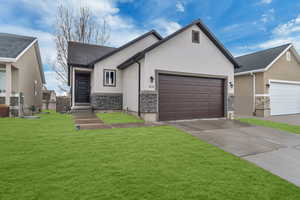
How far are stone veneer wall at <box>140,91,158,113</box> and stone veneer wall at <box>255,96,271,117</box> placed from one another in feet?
31.3

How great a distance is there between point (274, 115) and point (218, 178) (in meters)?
13.4

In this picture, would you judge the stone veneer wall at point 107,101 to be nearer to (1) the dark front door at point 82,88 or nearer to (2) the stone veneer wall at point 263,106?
(1) the dark front door at point 82,88

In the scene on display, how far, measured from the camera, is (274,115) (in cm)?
1252

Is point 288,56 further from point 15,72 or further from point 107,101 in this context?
point 15,72

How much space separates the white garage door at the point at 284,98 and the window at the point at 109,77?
12.7 meters

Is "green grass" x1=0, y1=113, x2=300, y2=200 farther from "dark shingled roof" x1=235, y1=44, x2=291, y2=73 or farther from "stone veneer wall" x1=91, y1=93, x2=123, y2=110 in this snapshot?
"dark shingled roof" x1=235, y1=44, x2=291, y2=73

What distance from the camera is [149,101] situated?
768cm

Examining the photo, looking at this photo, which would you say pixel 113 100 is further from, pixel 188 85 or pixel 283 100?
pixel 283 100

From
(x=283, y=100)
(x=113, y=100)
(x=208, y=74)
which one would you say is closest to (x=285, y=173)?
(x=208, y=74)

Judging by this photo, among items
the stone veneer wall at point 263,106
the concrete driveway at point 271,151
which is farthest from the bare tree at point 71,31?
the concrete driveway at point 271,151

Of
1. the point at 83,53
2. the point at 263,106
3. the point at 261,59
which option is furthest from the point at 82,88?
the point at 261,59

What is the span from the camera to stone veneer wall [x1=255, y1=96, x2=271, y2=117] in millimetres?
11891

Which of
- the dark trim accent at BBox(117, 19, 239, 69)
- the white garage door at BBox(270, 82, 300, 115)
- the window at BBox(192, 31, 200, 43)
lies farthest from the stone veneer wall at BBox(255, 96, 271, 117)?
the window at BBox(192, 31, 200, 43)

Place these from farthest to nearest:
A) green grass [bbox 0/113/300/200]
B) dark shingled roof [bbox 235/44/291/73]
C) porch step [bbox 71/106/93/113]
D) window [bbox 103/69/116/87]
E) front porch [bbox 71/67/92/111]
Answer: dark shingled roof [bbox 235/44/291/73]
front porch [bbox 71/67/92/111]
porch step [bbox 71/106/93/113]
window [bbox 103/69/116/87]
green grass [bbox 0/113/300/200]
